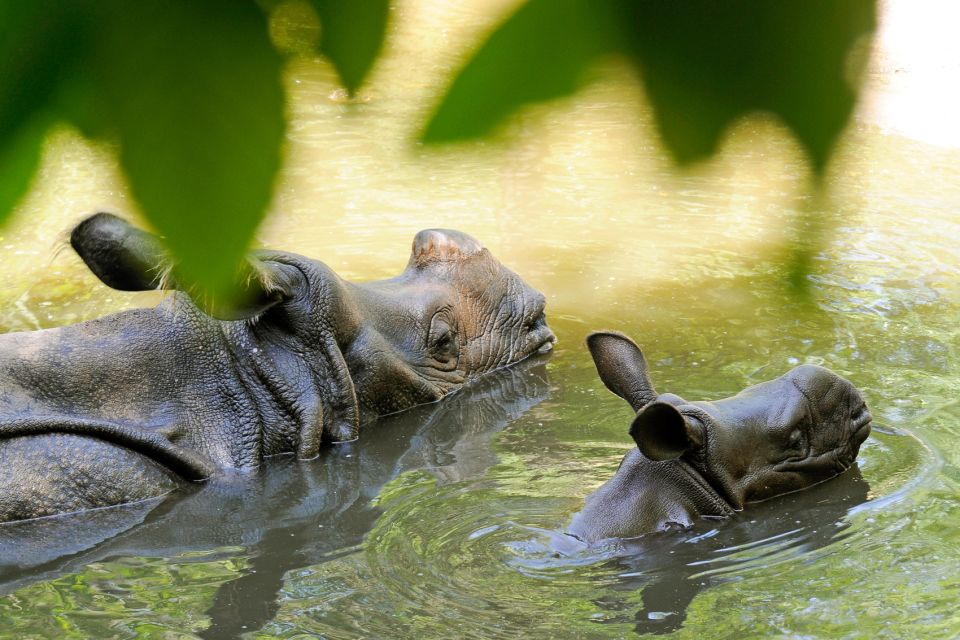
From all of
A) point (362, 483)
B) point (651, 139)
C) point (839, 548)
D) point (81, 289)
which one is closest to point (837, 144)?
point (651, 139)

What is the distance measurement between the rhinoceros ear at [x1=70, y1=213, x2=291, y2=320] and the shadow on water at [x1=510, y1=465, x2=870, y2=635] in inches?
81.9

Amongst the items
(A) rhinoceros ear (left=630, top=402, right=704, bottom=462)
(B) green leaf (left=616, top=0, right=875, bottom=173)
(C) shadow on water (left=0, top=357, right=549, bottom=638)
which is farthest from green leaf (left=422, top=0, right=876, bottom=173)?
(A) rhinoceros ear (left=630, top=402, right=704, bottom=462)

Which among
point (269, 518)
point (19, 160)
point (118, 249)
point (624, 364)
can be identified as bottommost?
point (269, 518)

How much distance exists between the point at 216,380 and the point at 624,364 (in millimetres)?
1633

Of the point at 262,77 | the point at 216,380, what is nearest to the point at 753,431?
the point at 216,380

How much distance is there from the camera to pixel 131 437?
4.75m

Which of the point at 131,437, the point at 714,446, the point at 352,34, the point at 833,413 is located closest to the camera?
the point at 352,34

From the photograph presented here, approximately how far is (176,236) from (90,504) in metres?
4.16

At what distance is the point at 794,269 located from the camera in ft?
3.32

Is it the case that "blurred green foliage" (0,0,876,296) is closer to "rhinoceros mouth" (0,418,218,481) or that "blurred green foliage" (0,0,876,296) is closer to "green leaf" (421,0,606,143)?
"green leaf" (421,0,606,143)

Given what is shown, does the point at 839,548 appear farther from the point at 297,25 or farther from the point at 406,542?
the point at 297,25

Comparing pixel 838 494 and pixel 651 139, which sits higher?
pixel 651 139

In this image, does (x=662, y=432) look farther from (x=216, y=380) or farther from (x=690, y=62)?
(x=690, y=62)

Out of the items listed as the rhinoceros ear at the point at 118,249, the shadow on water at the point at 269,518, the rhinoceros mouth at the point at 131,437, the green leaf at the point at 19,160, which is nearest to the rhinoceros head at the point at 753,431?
the shadow on water at the point at 269,518
